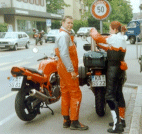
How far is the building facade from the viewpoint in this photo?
43375 millimetres

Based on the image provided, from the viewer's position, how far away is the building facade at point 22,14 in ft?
142

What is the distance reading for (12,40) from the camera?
998 inches

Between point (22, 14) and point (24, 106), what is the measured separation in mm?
41559

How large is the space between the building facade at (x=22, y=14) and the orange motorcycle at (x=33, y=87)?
38150 mm

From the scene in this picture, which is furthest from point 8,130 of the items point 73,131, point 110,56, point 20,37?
point 20,37

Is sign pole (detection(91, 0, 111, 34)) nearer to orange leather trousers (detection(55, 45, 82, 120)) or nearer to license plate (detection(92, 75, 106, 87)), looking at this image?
license plate (detection(92, 75, 106, 87))

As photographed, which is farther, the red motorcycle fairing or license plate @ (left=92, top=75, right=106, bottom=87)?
the red motorcycle fairing

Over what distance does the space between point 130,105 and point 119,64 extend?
1.92 meters

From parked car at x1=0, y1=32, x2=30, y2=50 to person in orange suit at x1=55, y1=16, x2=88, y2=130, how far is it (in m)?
20.5

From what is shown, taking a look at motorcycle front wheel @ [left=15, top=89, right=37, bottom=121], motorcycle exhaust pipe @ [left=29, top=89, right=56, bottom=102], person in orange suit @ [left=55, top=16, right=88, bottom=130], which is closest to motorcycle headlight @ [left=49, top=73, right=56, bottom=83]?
motorcycle exhaust pipe @ [left=29, top=89, right=56, bottom=102]

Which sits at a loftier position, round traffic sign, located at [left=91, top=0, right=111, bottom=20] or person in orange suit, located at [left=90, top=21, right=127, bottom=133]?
round traffic sign, located at [left=91, top=0, right=111, bottom=20]

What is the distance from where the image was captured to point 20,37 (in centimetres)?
2673

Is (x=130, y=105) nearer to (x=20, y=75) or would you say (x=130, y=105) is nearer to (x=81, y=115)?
(x=81, y=115)

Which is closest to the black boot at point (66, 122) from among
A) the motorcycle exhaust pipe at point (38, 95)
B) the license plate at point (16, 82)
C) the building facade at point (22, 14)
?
the motorcycle exhaust pipe at point (38, 95)
